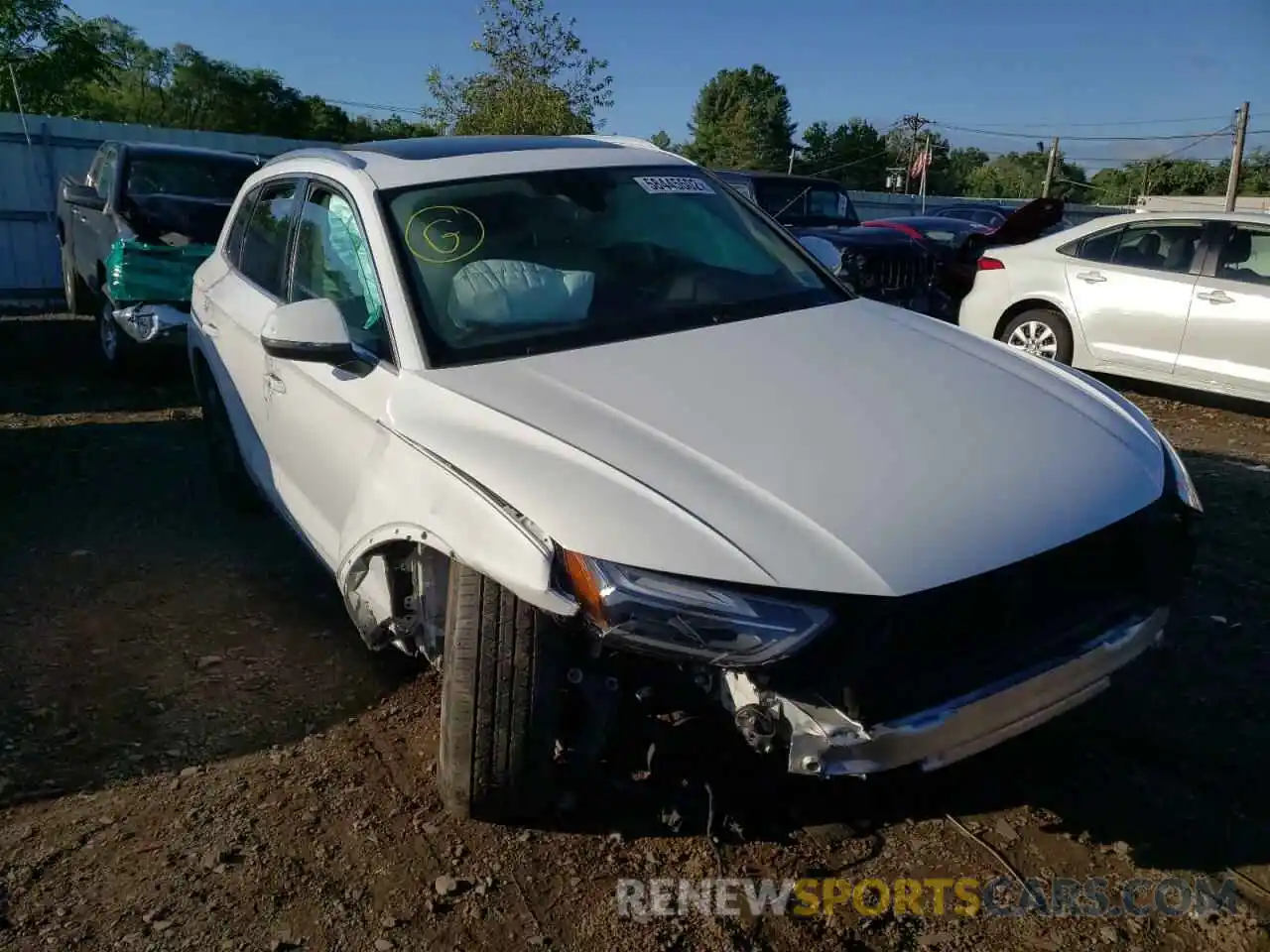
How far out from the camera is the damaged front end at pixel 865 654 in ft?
6.82

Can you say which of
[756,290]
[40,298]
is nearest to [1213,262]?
[756,290]

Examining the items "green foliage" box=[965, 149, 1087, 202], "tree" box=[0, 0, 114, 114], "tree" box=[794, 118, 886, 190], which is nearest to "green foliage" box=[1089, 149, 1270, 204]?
"green foliage" box=[965, 149, 1087, 202]

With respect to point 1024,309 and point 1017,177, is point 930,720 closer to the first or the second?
point 1024,309

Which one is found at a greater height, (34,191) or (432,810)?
(34,191)

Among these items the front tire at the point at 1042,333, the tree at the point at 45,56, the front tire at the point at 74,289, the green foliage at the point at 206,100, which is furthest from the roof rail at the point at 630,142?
the green foliage at the point at 206,100

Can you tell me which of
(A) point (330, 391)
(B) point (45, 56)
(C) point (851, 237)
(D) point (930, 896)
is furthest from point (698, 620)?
(B) point (45, 56)

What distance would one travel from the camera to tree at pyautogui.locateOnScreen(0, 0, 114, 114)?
23.5 metres

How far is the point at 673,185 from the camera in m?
3.77

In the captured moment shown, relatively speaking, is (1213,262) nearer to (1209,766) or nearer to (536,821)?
(1209,766)

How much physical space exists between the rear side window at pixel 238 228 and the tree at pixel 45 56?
22.8 m

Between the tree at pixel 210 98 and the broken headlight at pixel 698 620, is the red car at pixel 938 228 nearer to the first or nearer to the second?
the broken headlight at pixel 698 620

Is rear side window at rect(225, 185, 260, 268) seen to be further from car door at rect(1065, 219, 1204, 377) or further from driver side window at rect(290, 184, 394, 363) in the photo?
car door at rect(1065, 219, 1204, 377)

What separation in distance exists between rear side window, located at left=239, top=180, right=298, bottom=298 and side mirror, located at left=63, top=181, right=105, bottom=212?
4512mm

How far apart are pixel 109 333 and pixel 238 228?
13.8ft
